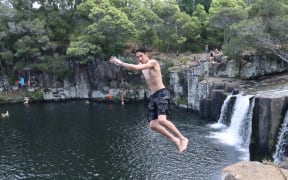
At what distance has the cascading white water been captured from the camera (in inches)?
1273

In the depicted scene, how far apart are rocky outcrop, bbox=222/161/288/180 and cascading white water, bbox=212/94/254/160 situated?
602 inches

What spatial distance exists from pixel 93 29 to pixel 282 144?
34.5m

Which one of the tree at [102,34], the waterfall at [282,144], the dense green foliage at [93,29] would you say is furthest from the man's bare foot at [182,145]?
the tree at [102,34]

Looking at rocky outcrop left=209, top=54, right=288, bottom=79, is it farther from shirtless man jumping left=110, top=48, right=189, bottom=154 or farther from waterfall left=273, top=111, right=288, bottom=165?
shirtless man jumping left=110, top=48, right=189, bottom=154

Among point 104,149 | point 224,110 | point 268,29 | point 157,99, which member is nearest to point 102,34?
point 224,110

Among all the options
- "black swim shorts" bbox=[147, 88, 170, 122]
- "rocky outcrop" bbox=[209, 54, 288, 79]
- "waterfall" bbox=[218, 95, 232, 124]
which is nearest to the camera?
"black swim shorts" bbox=[147, 88, 170, 122]

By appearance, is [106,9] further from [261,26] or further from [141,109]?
[261,26]

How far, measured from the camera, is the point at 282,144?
87.3ft

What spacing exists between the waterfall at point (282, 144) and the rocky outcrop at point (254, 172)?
453 inches

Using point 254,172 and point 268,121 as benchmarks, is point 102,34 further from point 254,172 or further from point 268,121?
point 254,172

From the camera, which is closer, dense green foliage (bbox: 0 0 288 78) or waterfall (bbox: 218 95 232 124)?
waterfall (bbox: 218 95 232 124)

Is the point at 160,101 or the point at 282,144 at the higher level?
the point at 160,101

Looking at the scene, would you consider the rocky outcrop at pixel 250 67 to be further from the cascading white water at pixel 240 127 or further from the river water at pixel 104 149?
the cascading white water at pixel 240 127

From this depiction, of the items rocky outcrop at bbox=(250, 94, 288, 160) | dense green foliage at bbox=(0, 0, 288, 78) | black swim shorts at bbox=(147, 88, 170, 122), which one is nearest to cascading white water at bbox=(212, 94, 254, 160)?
rocky outcrop at bbox=(250, 94, 288, 160)
